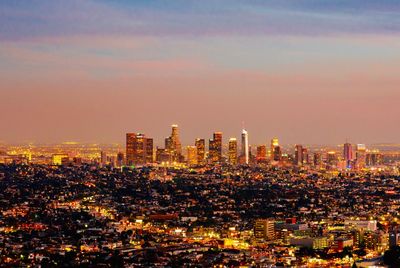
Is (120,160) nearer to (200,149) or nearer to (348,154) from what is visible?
(200,149)

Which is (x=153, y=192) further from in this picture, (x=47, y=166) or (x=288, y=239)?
(x=288, y=239)

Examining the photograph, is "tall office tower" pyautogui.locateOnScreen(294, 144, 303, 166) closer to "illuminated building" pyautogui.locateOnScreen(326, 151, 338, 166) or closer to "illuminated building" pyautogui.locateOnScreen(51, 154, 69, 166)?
"illuminated building" pyautogui.locateOnScreen(326, 151, 338, 166)

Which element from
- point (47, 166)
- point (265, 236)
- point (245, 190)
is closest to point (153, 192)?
point (245, 190)

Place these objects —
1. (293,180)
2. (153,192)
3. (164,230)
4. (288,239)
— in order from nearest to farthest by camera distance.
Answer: (288,239) → (164,230) → (153,192) → (293,180)

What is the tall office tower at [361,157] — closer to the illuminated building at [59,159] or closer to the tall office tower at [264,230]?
the illuminated building at [59,159]

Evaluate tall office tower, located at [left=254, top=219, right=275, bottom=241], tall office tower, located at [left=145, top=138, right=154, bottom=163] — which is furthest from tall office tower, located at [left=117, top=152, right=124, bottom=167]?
tall office tower, located at [left=254, top=219, right=275, bottom=241]

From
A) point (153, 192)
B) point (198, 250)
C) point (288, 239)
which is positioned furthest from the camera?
point (153, 192)

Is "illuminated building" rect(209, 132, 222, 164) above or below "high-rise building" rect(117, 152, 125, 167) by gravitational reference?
above
